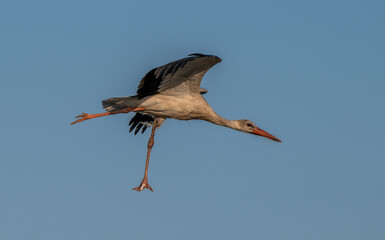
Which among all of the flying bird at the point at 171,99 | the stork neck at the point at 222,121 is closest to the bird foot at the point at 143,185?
the flying bird at the point at 171,99

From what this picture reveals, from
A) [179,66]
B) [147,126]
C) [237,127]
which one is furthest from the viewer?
[147,126]

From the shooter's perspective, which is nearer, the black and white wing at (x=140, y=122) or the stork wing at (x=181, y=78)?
the stork wing at (x=181, y=78)

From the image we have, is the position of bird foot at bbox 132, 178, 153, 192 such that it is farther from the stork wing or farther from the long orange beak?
the long orange beak

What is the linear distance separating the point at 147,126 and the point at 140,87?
15.4 ft

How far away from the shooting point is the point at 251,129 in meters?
24.2

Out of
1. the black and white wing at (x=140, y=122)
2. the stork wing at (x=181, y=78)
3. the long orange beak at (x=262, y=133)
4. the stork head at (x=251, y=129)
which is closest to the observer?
the stork wing at (x=181, y=78)

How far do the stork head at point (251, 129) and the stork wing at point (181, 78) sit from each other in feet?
8.39

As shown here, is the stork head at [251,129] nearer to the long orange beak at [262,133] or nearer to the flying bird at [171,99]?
the long orange beak at [262,133]

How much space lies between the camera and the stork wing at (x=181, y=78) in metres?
20.1

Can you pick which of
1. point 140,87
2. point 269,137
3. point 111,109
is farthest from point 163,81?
point 269,137

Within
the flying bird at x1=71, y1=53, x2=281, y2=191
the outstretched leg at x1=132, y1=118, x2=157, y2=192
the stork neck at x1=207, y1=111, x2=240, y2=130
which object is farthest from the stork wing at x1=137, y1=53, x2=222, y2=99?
the outstretched leg at x1=132, y1=118, x2=157, y2=192

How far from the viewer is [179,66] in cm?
1883

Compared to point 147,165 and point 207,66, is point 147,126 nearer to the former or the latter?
point 147,165

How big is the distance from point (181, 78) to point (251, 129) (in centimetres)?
370
